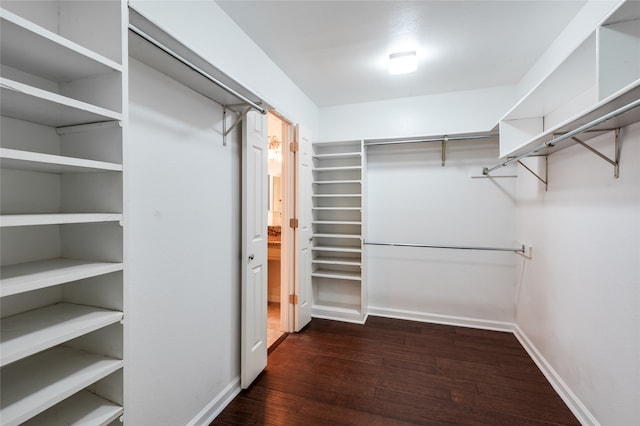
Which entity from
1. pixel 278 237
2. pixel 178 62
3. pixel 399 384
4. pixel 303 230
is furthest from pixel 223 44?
pixel 399 384

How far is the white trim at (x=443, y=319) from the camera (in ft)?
9.85

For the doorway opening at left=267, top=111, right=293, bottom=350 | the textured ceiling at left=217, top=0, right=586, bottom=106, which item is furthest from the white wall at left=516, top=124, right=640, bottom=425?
the doorway opening at left=267, top=111, right=293, bottom=350

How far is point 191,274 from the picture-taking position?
1611 mm

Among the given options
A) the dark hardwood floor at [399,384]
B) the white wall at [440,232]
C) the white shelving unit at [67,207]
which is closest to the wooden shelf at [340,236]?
the white wall at [440,232]

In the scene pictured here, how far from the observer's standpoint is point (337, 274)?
3279 mm

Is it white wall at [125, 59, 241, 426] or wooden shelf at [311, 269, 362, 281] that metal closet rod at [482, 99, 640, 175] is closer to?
wooden shelf at [311, 269, 362, 281]

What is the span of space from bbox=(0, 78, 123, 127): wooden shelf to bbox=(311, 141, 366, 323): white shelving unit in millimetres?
2474

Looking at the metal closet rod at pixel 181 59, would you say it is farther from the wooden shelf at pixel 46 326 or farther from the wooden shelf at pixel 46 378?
the wooden shelf at pixel 46 378

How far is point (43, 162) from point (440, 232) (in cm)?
326

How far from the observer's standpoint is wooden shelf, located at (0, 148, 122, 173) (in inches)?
25.7

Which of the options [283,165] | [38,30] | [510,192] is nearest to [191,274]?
[38,30]

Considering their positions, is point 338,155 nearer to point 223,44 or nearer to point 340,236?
point 340,236

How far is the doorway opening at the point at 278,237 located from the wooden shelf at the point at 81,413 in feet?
6.04

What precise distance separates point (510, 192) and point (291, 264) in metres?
2.46
